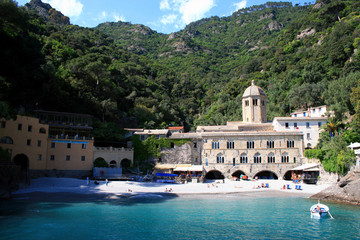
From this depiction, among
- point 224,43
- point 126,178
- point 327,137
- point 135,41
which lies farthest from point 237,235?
point 224,43

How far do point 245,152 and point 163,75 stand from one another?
52039 millimetres

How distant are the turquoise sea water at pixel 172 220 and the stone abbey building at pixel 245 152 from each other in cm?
1314

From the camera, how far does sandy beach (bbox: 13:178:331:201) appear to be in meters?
28.3

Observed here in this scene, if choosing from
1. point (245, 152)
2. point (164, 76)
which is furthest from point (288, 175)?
point (164, 76)

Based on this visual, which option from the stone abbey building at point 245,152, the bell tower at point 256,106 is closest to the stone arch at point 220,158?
the stone abbey building at point 245,152

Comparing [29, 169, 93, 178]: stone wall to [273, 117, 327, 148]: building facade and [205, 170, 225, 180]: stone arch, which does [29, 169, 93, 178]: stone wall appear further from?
[273, 117, 327, 148]: building facade

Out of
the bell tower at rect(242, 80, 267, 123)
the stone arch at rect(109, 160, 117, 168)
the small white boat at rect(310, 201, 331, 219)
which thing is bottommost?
the small white boat at rect(310, 201, 331, 219)

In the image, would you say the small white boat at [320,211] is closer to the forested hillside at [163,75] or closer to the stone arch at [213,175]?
the forested hillside at [163,75]

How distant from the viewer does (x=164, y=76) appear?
85.3m

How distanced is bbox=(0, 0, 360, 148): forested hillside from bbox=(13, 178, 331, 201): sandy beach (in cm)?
886

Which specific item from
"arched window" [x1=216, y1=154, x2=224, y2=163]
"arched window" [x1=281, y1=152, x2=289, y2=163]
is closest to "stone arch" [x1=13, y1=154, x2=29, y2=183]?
"arched window" [x1=216, y1=154, x2=224, y2=163]

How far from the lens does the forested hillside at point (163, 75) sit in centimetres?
3953

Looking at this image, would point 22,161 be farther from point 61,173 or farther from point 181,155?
point 181,155

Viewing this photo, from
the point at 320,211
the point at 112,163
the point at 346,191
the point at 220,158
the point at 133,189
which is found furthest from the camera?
the point at 220,158
